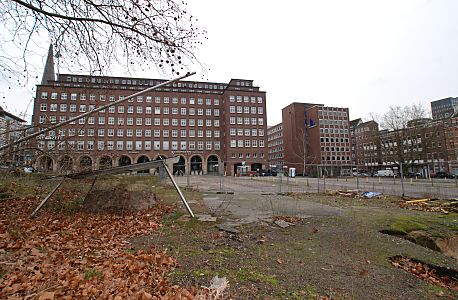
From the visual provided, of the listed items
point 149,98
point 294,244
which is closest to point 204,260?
point 294,244

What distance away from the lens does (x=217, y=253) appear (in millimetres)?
5035

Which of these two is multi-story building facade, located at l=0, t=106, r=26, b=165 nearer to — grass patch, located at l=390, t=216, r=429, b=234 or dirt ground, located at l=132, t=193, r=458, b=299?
dirt ground, located at l=132, t=193, r=458, b=299

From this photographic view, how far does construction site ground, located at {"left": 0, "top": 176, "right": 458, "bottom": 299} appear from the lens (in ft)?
11.4

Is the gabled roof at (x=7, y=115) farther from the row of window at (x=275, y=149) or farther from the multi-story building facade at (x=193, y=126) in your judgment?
the row of window at (x=275, y=149)

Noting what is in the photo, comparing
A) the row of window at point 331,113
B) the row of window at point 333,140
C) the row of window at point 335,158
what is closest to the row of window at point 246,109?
the row of window at point 331,113

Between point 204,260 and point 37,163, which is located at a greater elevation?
point 37,163

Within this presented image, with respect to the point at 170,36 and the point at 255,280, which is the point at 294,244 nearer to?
the point at 255,280

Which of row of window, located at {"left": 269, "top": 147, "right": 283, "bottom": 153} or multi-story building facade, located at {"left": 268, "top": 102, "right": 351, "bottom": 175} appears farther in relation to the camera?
row of window, located at {"left": 269, "top": 147, "right": 283, "bottom": 153}

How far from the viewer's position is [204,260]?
464cm

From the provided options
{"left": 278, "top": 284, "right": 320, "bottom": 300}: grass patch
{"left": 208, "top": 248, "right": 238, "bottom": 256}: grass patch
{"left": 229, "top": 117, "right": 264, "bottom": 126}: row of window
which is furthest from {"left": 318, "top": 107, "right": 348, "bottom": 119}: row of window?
{"left": 278, "top": 284, "right": 320, "bottom": 300}: grass patch

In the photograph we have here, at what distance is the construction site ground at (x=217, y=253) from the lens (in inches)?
136

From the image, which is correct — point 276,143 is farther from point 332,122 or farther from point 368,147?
point 368,147

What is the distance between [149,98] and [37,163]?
5730 centimetres

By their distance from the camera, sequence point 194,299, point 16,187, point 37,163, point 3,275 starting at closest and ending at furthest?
point 194,299
point 3,275
point 37,163
point 16,187
